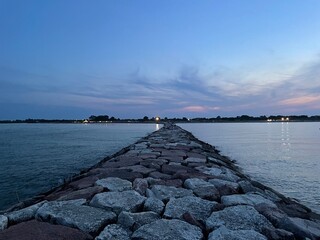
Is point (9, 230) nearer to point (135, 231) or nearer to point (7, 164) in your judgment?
point (135, 231)

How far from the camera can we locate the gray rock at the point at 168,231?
8.68 ft

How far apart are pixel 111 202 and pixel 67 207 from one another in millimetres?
480

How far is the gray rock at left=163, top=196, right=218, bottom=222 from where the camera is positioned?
10.5 feet

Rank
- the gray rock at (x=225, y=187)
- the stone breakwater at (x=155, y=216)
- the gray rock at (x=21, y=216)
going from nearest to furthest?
1. the stone breakwater at (x=155, y=216)
2. the gray rock at (x=21, y=216)
3. the gray rock at (x=225, y=187)

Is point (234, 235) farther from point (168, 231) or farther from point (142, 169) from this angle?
point (142, 169)

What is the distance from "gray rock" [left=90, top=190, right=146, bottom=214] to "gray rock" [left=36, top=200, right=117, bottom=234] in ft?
0.45

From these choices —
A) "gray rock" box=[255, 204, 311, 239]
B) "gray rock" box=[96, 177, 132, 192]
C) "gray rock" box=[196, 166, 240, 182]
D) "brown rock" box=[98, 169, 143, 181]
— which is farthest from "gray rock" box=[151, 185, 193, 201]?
"gray rock" box=[196, 166, 240, 182]

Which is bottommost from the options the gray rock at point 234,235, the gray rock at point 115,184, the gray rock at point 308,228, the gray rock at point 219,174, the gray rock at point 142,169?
the gray rock at point 308,228

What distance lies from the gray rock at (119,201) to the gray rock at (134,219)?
10.3 inches

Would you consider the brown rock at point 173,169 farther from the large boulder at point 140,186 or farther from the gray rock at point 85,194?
the gray rock at point 85,194

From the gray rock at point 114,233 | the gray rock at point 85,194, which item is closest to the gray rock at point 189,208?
the gray rock at point 114,233

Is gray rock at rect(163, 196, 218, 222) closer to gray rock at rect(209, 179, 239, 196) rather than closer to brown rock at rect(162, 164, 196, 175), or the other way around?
gray rock at rect(209, 179, 239, 196)

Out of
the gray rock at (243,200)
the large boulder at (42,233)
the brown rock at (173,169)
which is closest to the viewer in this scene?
the large boulder at (42,233)

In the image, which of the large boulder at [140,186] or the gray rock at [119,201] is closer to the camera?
the gray rock at [119,201]
